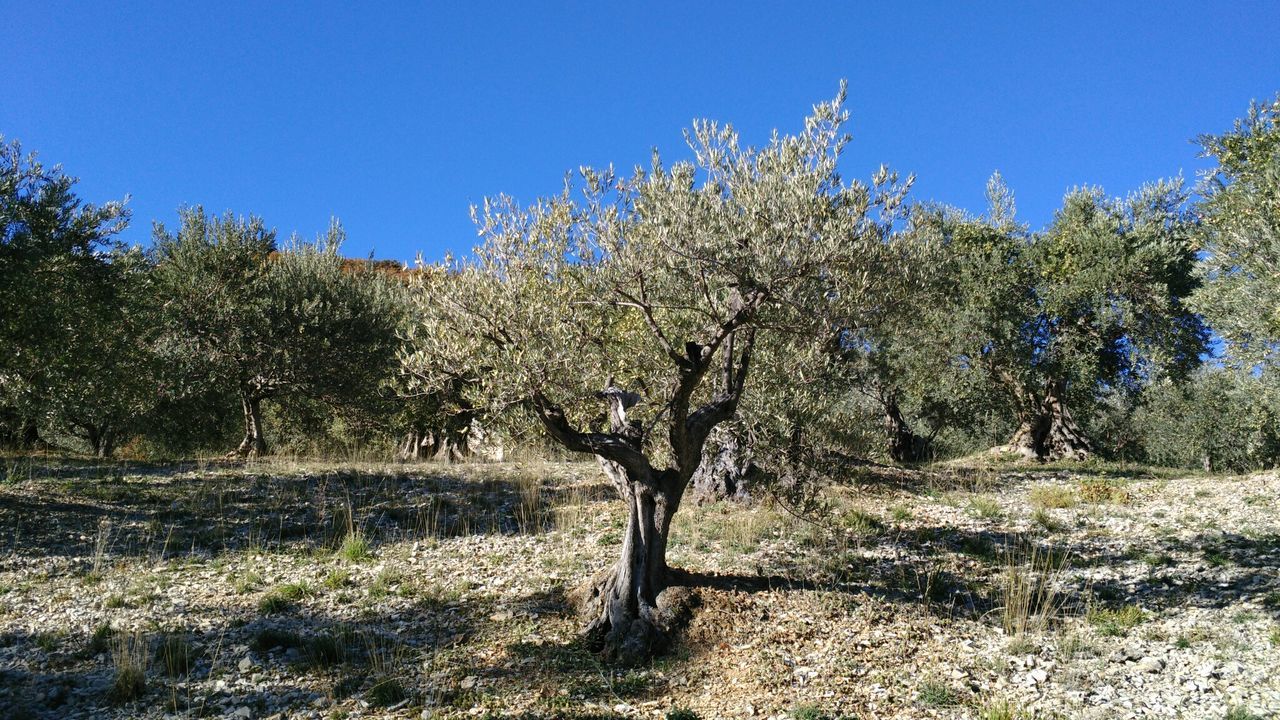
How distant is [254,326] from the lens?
24.2 m

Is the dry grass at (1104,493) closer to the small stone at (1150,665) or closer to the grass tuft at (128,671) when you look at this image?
the small stone at (1150,665)

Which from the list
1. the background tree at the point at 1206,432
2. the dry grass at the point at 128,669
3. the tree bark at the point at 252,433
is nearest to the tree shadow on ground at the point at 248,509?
the dry grass at the point at 128,669

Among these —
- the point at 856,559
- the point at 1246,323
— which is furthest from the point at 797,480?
the point at 1246,323

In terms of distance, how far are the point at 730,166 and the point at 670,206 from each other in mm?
1391

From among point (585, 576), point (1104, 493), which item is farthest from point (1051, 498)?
point (585, 576)

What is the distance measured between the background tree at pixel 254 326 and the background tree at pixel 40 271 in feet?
16.5

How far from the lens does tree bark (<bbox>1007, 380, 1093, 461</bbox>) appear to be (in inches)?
1077

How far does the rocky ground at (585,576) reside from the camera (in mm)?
8539

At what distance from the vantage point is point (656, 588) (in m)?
10.6

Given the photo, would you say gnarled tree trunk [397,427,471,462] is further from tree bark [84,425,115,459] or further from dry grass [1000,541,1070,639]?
dry grass [1000,541,1070,639]

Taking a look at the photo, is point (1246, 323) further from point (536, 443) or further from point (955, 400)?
point (536, 443)

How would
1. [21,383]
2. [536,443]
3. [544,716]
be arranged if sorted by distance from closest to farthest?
[544,716], [536,443], [21,383]

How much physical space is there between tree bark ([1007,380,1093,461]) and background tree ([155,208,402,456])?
23.6m

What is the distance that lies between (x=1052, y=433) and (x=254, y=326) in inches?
1125
